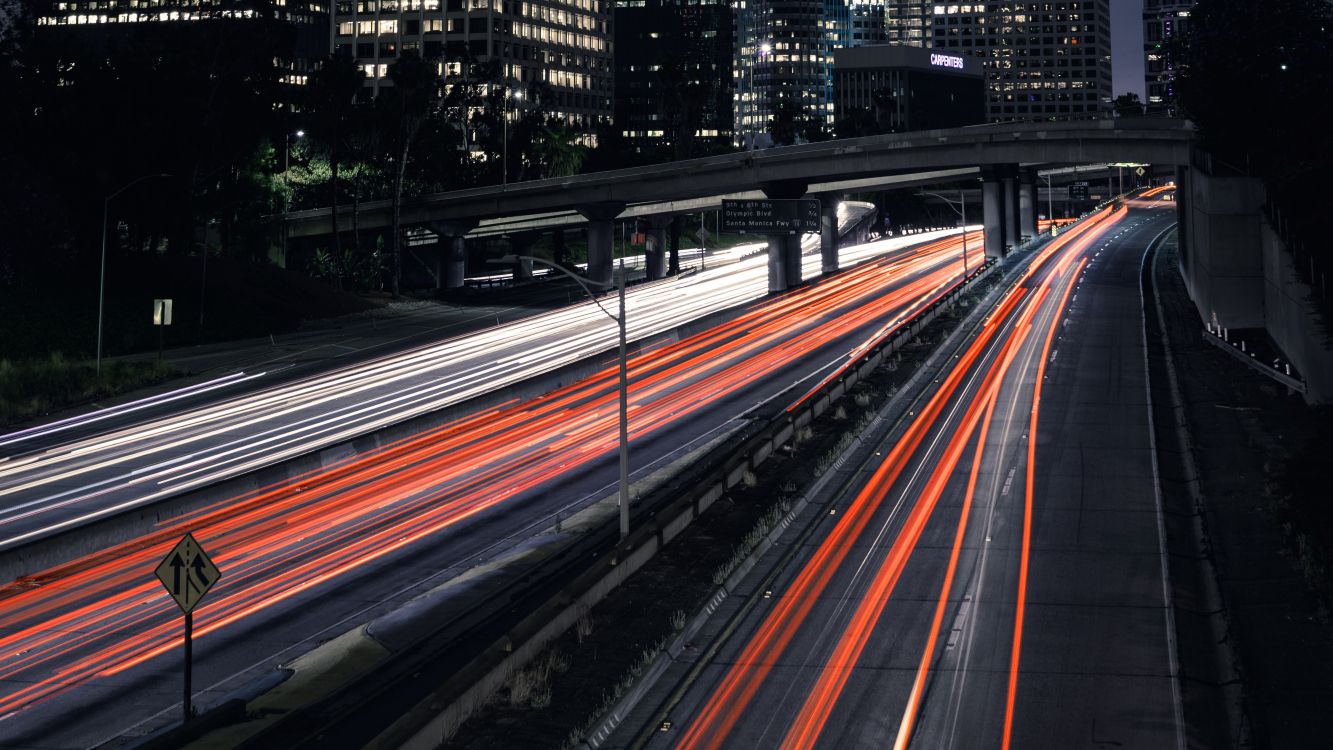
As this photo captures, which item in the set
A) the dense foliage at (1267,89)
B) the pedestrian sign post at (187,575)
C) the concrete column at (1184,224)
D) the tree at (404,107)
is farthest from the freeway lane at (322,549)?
the tree at (404,107)

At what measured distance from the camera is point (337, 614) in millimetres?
25250

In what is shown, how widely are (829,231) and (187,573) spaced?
93148 mm

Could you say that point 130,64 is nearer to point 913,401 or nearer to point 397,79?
point 397,79

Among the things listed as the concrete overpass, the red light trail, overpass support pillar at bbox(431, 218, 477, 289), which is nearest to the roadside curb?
the red light trail

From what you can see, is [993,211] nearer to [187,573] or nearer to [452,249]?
[452,249]

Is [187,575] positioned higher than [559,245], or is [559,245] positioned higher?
[559,245]

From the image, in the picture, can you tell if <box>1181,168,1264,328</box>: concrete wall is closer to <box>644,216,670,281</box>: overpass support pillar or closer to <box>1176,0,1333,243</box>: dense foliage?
<box>1176,0,1333,243</box>: dense foliage

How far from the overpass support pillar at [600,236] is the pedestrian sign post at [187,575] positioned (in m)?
83.2

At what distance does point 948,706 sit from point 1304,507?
14135 millimetres

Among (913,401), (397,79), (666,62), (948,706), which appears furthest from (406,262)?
(948,706)

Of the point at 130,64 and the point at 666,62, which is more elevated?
the point at 666,62

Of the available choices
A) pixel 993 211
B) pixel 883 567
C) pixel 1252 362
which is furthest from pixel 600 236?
pixel 883 567

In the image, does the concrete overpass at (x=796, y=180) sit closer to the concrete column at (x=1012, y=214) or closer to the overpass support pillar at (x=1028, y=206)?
the concrete column at (x=1012, y=214)

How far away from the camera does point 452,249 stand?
110 metres
